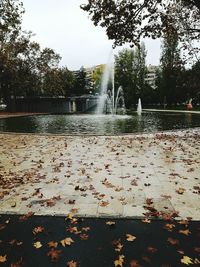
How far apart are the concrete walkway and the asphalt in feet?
1.14

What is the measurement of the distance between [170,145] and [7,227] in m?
8.52

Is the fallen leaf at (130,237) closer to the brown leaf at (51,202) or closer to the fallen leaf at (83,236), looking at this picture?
the fallen leaf at (83,236)

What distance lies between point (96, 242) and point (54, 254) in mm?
620

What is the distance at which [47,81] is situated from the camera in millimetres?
45469

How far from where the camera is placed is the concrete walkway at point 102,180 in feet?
16.7

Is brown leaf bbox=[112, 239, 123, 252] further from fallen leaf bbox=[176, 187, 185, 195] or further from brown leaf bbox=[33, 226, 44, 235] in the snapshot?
fallen leaf bbox=[176, 187, 185, 195]

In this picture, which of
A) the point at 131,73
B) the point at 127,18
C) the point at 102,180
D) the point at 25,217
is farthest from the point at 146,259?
the point at 131,73

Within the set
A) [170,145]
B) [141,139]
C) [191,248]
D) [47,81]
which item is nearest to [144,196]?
[191,248]

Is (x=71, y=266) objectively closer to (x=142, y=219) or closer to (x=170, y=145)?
(x=142, y=219)

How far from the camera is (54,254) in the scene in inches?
141

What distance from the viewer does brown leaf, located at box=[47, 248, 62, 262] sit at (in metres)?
3.50

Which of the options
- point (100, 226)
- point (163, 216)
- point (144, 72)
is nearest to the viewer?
point (100, 226)

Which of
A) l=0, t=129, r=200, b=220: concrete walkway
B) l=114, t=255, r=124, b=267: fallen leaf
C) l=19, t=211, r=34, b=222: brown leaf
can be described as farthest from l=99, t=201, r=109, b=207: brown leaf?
l=114, t=255, r=124, b=267: fallen leaf

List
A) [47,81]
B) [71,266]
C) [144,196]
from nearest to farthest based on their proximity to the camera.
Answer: [71,266]
[144,196]
[47,81]
